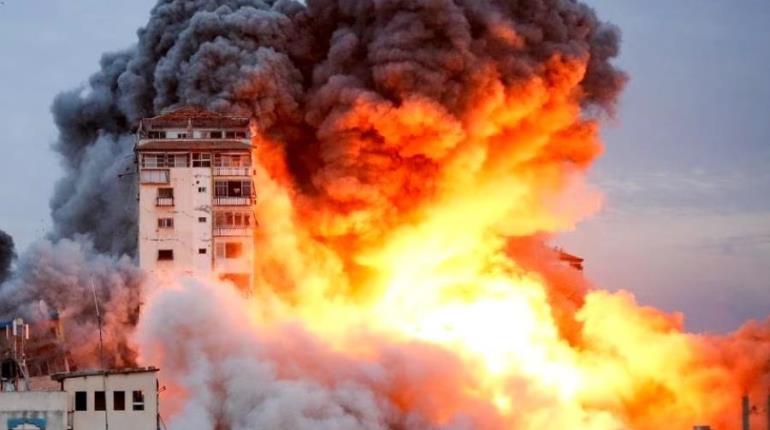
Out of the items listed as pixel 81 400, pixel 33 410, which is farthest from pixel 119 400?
pixel 33 410

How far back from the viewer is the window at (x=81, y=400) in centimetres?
5691

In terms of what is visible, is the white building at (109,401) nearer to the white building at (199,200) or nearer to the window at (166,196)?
the white building at (199,200)

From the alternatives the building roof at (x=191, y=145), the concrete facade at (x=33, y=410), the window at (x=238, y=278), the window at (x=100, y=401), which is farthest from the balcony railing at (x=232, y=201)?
the concrete facade at (x=33, y=410)

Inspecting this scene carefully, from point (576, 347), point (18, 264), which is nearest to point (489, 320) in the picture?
point (576, 347)

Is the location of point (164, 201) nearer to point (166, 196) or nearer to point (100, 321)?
point (166, 196)

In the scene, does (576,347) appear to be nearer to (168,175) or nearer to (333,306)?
(333,306)

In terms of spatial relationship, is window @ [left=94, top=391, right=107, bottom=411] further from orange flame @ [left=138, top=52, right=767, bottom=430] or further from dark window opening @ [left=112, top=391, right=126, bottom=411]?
orange flame @ [left=138, top=52, right=767, bottom=430]

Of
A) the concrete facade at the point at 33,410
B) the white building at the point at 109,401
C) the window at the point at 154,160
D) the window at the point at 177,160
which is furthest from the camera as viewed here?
the window at the point at 177,160

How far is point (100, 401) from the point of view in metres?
57.0

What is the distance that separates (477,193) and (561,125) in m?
4.34

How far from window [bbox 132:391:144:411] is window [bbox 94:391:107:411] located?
0.92 m

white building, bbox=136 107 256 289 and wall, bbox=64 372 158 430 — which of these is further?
white building, bbox=136 107 256 289

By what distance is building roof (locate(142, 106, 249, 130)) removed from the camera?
7076 cm

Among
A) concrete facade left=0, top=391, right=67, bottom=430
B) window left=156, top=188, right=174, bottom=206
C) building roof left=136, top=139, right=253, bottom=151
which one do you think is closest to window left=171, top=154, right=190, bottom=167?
building roof left=136, top=139, right=253, bottom=151
